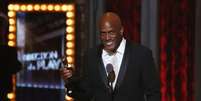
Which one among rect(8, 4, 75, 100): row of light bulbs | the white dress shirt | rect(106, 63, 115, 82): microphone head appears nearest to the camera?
rect(106, 63, 115, 82): microphone head

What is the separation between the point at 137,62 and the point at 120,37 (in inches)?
9.5

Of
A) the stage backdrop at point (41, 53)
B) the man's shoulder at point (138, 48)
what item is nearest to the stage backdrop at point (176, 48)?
the stage backdrop at point (41, 53)

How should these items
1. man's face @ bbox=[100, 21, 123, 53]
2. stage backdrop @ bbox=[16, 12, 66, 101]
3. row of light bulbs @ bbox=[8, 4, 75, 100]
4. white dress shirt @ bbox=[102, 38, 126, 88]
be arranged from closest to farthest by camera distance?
man's face @ bbox=[100, 21, 123, 53], white dress shirt @ bbox=[102, 38, 126, 88], row of light bulbs @ bbox=[8, 4, 75, 100], stage backdrop @ bbox=[16, 12, 66, 101]

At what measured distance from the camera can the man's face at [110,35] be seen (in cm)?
500

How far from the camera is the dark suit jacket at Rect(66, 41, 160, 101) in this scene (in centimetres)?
508

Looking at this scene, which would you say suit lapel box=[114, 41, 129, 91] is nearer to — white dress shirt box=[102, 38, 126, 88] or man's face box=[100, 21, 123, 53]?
white dress shirt box=[102, 38, 126, 88]

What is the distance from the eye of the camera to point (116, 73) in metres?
5.09

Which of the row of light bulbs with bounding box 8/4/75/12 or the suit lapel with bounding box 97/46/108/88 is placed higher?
the row of light bulbs with bounding box 8/4/75/12

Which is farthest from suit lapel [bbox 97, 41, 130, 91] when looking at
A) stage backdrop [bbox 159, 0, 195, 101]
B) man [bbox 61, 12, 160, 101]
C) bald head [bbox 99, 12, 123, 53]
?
stage backdrop [bbox 159, 0, 195, 101]

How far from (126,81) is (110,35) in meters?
0.38

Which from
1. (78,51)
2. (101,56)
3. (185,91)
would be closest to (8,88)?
(78,51)

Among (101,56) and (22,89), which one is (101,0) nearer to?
(22,89)

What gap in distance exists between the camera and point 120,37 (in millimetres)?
5090

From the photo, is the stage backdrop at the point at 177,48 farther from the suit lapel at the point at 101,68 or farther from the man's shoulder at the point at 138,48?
the suit lapel at the point at 101,68
